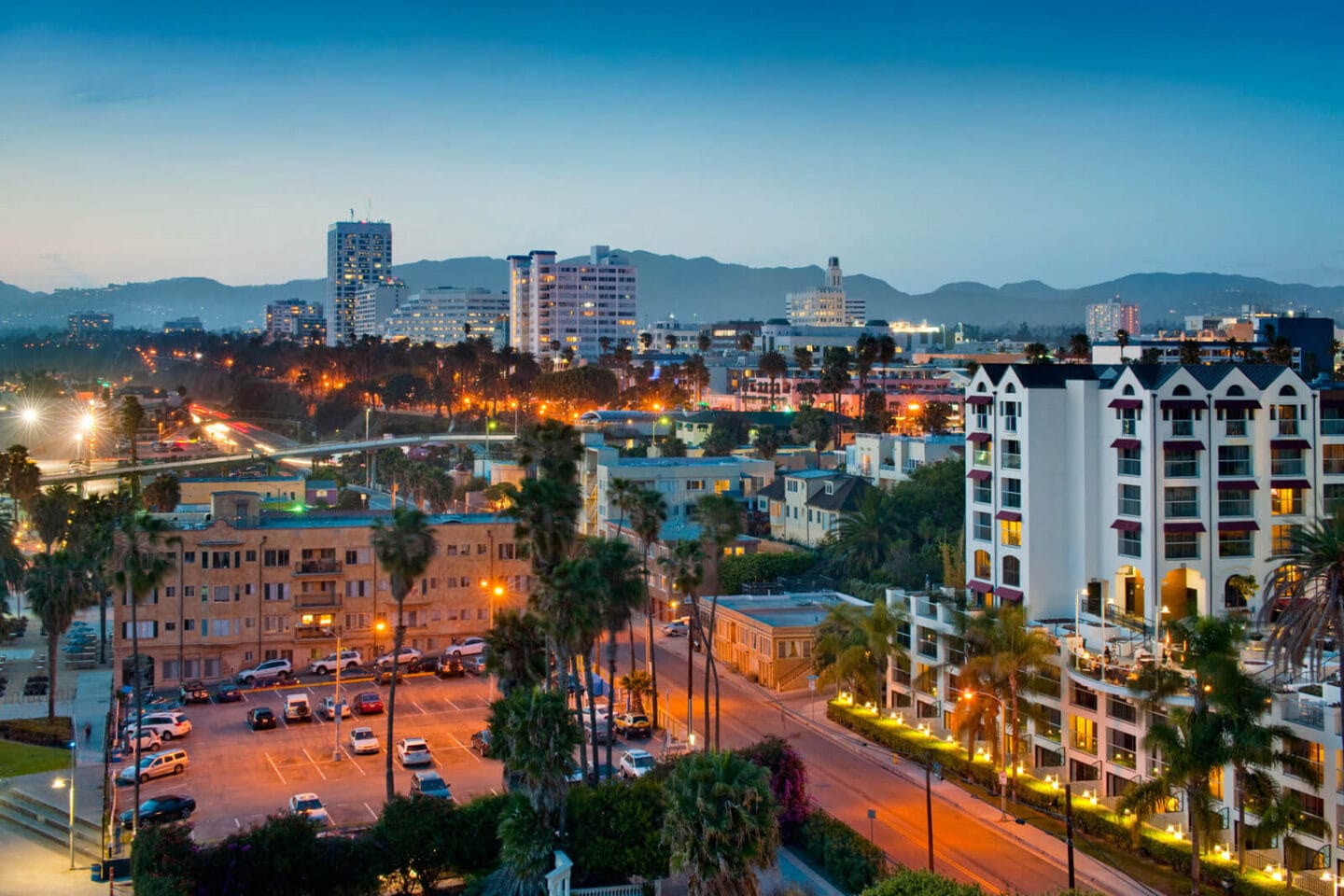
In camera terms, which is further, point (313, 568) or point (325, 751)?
point (313, 568)

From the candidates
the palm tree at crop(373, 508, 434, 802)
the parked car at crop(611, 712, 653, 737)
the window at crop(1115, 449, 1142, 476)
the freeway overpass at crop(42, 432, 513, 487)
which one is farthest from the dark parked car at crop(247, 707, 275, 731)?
the freeway overpass at crop(42, 432, 513, 487)

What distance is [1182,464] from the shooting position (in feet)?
165

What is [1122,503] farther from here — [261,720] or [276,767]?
[261,720]

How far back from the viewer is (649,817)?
119ft

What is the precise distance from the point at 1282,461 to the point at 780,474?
153 ft

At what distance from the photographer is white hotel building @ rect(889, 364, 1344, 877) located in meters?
49.9

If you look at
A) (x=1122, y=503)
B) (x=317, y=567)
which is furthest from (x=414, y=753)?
(x=1122, y=503)

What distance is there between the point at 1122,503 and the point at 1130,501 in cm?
43

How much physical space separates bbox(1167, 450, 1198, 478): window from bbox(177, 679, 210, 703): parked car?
4244 centimetres

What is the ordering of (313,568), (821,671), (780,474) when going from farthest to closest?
(780,474), (313,568), (821,671)

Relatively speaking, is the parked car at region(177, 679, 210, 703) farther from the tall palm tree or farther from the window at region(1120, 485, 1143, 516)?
the window at region(1120, 485, 1143, 516)

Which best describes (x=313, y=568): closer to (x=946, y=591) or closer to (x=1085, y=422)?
(x=946, y=591)

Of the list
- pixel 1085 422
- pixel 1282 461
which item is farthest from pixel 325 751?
pixel 1282 461

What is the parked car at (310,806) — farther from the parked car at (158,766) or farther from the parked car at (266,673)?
the parked car at (266,673)
